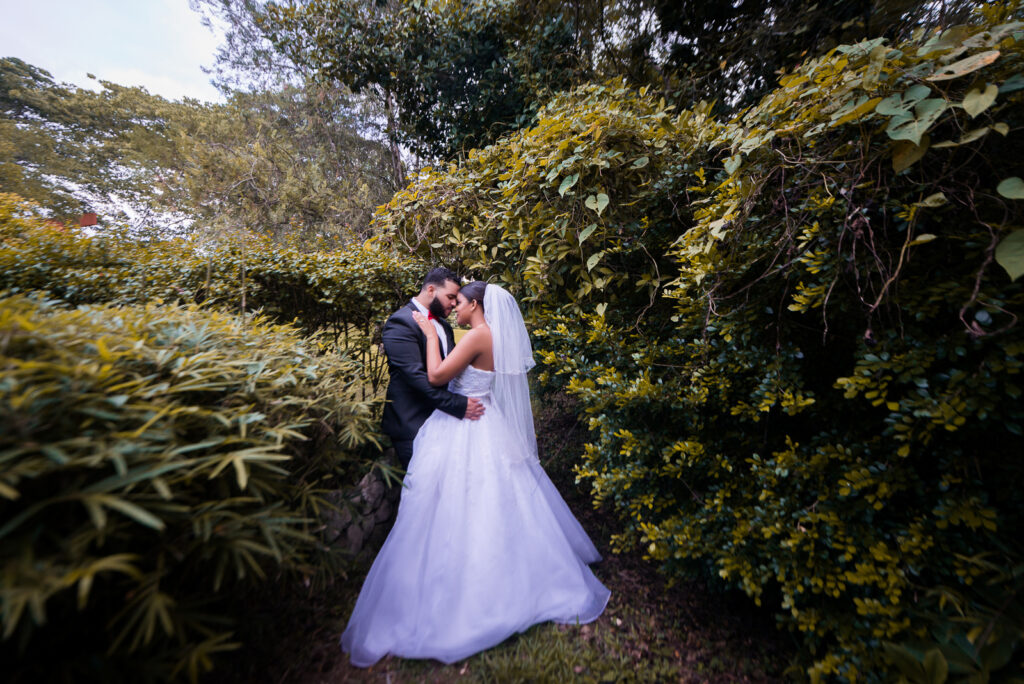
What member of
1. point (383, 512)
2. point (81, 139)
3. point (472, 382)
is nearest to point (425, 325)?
point (472, 382)

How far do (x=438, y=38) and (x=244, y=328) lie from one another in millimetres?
5391

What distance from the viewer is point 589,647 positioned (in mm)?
2104

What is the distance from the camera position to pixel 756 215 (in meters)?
1.97

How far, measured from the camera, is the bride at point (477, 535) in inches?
82.0

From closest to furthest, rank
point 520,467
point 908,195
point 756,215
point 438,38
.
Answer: point 908,195
point 756,215
point 520,467
point 438,38

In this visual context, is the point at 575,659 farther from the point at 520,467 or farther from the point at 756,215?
the point at 756,215

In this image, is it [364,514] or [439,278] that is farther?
[439,278]

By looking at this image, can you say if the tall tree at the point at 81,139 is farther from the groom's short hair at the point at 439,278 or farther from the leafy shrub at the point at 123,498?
the leafy shrub at the point at 123,498

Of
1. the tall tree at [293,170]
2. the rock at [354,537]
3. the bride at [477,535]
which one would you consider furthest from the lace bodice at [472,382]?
the tall tree at [293,170]

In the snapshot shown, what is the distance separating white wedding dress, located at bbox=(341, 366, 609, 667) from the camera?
81.2 inches

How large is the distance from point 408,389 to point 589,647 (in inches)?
80.6

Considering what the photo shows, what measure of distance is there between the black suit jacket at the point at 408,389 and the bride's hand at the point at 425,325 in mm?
46

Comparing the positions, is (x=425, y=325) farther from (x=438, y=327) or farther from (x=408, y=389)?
(x=408, y=389)

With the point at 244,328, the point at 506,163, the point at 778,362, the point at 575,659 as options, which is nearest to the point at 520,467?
the point at 575,659
